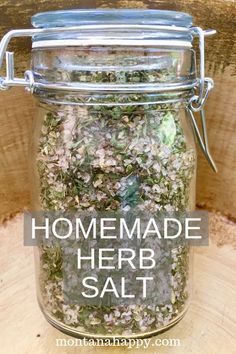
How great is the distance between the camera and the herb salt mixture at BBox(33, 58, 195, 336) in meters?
0.63

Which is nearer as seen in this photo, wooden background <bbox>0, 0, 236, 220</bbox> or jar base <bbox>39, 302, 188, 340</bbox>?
jar base <bbox>39, 302, 188, 340</bbox>

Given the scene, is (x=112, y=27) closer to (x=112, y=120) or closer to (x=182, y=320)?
(x=112, y=120)

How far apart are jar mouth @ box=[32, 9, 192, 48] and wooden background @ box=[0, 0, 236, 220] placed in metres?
0.23

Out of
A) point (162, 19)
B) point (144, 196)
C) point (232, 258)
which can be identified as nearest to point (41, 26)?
point (162, 19)

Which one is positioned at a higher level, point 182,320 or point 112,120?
point 112,120

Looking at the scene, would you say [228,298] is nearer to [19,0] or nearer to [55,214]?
[55,214]

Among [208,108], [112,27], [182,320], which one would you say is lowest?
[182,320]

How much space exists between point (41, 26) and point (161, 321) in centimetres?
44

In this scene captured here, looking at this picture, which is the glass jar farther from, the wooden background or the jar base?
the wooden background

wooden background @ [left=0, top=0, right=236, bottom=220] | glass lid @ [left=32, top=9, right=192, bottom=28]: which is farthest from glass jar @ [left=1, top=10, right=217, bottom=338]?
wooden background @ [left=0, top=0, right=236, bottom=220]

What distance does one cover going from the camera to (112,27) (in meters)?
0.60

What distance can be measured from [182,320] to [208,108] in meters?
0.37

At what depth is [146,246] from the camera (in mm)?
671

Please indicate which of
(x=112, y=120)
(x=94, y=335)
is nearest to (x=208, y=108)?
(x=112, y=120)
